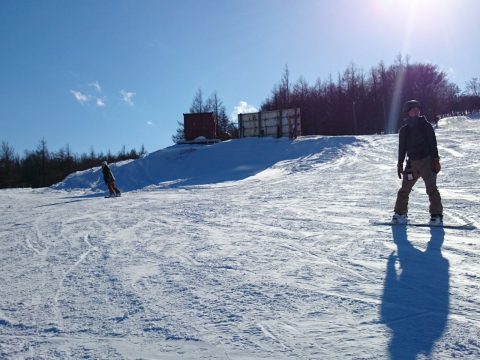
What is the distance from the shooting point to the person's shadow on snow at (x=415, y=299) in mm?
2891

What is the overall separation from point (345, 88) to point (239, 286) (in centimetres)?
5935

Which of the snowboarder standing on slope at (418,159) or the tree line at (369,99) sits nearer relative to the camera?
the snowboarder standing on slope at (418,159)

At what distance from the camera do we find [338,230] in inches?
269

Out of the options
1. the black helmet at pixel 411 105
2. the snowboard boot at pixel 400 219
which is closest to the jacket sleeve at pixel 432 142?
the black helmet at pixel 411 105

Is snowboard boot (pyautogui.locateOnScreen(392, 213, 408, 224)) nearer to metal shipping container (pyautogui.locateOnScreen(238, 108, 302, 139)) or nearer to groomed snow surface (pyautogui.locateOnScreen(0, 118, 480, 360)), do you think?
groomed snow surface (pyautogui.locateOnScreen(0, 118, 480, 360))

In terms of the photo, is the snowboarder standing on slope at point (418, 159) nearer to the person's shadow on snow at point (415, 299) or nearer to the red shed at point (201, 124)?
the person's shadow on snow at point (415, 299)

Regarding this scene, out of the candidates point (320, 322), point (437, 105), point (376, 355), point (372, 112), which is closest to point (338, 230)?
point (320, 322)

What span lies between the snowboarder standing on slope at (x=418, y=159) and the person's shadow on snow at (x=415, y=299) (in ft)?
5.20

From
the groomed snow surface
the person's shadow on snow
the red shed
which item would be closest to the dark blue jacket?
the groomed snow surface

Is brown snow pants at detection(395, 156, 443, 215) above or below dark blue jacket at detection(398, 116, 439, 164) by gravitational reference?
below

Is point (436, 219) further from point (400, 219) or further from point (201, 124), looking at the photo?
point (201, 124)

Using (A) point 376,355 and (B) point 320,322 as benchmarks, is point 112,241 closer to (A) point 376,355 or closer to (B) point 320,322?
(B) point 320,322

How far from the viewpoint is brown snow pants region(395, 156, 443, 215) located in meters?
6.68

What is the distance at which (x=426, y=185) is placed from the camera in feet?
22.7
